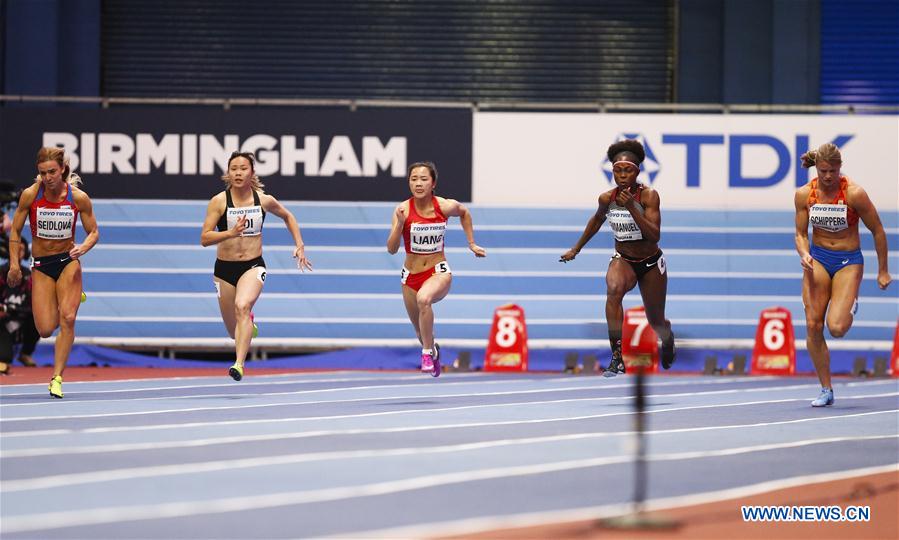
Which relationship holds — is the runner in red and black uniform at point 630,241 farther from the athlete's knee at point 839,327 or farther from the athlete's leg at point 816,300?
the athlete's knee at point 839,327

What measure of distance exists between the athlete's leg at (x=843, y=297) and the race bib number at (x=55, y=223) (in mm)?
6215

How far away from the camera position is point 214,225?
11328 millimetres

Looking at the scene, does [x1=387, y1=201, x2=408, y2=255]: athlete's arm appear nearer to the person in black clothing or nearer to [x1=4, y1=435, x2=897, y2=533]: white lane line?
the person in black clothing

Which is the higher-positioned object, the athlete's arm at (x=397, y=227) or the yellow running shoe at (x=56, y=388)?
the athlete's arm at (x=397, y=227)

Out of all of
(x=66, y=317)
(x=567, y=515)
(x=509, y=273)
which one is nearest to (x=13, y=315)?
(x=66, y=317)

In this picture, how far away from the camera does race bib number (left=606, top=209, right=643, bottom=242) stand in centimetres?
1066

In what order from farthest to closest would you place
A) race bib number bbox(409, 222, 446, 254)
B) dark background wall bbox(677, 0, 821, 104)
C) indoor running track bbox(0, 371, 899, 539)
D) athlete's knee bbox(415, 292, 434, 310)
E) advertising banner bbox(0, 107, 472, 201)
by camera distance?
dark background wall bbox(677, 0, 821, 104) → advertising banner bbox(0, 107, 472, 201) → race bib number bbox(409, 222, 446, 254) → athlete's knee bbox(415, 292, 434, 310) → indoor running track bbox(0, 371, 899, 539)

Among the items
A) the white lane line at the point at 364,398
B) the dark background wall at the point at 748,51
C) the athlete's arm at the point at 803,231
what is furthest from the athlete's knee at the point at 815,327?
the dark background wall at the point at 748,51

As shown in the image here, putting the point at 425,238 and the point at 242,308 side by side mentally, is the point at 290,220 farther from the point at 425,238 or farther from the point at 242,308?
the point at 425,238

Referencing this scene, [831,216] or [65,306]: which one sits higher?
[831,216]

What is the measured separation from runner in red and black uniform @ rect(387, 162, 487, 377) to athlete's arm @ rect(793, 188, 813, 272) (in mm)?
3005

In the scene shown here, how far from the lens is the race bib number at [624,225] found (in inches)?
420

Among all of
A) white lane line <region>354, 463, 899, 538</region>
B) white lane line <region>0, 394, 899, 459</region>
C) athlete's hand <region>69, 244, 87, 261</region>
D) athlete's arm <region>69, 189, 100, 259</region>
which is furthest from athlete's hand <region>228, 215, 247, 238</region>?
white lane line <region>354, 463, 899, 538</region>

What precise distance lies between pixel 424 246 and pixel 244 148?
4.51 metres
